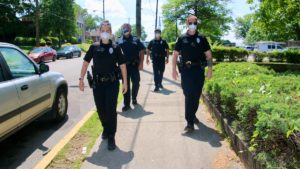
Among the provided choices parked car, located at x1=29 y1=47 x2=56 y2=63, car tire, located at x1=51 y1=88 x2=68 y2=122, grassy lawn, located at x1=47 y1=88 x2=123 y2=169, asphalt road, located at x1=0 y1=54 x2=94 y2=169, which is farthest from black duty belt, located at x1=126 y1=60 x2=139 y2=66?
parked car, located at x1=29 y1=47 x2=56 y2=63

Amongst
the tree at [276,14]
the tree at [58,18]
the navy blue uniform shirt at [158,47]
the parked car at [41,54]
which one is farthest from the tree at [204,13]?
the navy blue uniform shirt at [158,47]

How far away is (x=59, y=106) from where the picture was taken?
24.0 ft

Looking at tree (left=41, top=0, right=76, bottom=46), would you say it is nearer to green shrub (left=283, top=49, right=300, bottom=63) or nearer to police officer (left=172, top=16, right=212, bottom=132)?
green shrub (left=283, top=49, right=300, bottom=63)

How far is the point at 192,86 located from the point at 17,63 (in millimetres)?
2794

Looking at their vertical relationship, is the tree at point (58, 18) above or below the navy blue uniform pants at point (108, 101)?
above

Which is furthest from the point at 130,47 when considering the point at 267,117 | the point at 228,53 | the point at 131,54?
the point at 228,53

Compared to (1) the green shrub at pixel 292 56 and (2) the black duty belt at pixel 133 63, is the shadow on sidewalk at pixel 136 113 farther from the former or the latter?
(1) the green shrub at pixel 292 56

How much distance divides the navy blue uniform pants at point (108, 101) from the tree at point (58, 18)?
55.1 m

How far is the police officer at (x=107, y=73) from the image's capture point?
546 centimetres

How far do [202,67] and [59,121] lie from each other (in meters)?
2.98

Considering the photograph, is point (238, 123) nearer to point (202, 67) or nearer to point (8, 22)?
point (202, 67)

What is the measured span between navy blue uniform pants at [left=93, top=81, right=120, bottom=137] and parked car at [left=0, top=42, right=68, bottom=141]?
106 cm

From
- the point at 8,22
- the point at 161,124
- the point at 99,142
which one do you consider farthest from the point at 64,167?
the point at 8,22

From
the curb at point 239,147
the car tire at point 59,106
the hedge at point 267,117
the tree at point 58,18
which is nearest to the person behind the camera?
the hedge at point 267,117
